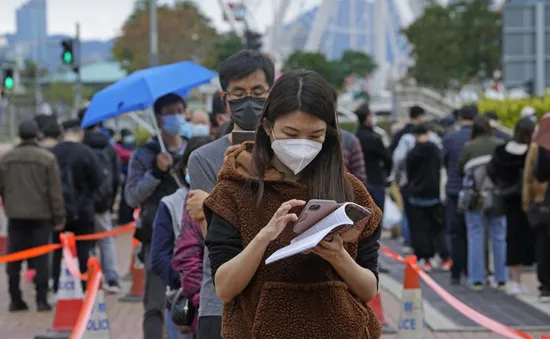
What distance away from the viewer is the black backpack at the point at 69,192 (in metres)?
13.2

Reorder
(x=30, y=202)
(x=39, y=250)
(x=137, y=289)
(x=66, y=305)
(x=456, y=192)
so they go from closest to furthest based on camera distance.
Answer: (x=66, y=305) < (x=39, y=250) < (x=30, y=202) < (x=137, y=289) < (x=456, y=192)

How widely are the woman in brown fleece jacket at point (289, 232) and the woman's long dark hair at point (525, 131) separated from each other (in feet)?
29.0

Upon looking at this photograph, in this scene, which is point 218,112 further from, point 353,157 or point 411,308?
point 411,308

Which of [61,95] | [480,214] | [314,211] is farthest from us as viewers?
[61,95]

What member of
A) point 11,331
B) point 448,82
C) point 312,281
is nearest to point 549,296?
point 11,331

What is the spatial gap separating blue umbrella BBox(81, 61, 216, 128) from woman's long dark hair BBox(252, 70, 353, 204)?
4.78m

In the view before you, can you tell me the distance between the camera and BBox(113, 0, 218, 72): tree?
67500mm

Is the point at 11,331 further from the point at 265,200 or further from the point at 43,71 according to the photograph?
the point at 43,71

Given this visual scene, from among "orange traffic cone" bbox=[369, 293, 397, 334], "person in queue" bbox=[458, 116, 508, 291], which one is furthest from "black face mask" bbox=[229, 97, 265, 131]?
"person in queue" bbox=[458, 116, 508, 291]

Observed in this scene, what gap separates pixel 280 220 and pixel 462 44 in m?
59.3

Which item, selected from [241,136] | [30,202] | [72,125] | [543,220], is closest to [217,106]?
[241,136]

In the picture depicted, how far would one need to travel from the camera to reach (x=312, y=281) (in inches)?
157

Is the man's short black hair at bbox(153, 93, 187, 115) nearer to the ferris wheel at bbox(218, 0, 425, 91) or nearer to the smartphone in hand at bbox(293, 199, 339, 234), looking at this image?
the smartphone in hand at bbox(293, 199, 339, 234)

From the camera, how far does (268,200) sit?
4.04 m
